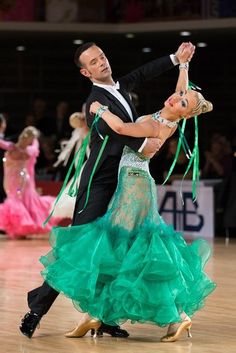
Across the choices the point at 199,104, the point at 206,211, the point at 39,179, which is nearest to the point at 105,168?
the point at 199,104

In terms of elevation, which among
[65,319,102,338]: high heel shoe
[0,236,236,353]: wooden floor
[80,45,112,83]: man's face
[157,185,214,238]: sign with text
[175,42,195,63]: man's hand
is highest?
[175,42,195,63]: man's hand

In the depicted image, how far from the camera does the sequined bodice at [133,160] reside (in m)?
6.04

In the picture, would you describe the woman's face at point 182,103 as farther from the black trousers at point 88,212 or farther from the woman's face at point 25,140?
the woman's face at point 25,140

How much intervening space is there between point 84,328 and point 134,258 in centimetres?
52

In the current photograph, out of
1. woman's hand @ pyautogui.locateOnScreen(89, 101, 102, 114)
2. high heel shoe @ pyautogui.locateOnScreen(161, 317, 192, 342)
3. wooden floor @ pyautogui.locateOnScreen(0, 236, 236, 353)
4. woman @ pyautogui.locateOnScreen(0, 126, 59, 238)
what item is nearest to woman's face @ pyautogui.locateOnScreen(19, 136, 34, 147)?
woman @ pyautogui.locateOnScreen(0, 126, 59, 238)

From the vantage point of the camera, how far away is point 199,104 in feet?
19.7

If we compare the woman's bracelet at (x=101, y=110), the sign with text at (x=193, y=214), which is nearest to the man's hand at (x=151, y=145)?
the woman's bracelet at (x=101, y=110)

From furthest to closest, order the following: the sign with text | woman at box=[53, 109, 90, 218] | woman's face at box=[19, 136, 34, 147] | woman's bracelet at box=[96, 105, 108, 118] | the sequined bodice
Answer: the sign with text → woman's face at box=[19, 136, 34, 147] → woman at box=[53, 109, 90, 218] → the sequined bodice → woman's bracelet at box=[96, 105, 108, 118]

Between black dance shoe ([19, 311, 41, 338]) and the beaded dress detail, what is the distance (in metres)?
0.25

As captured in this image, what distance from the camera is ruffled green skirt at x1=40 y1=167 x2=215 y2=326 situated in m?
5.84

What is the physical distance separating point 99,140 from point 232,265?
169 inches

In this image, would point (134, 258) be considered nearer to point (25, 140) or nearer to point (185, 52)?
point (185, 52)

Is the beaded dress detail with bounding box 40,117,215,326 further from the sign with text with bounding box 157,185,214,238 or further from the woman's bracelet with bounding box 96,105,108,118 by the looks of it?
the sign with text with bounding box 157,185,214,238

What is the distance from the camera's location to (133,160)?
604 cm
